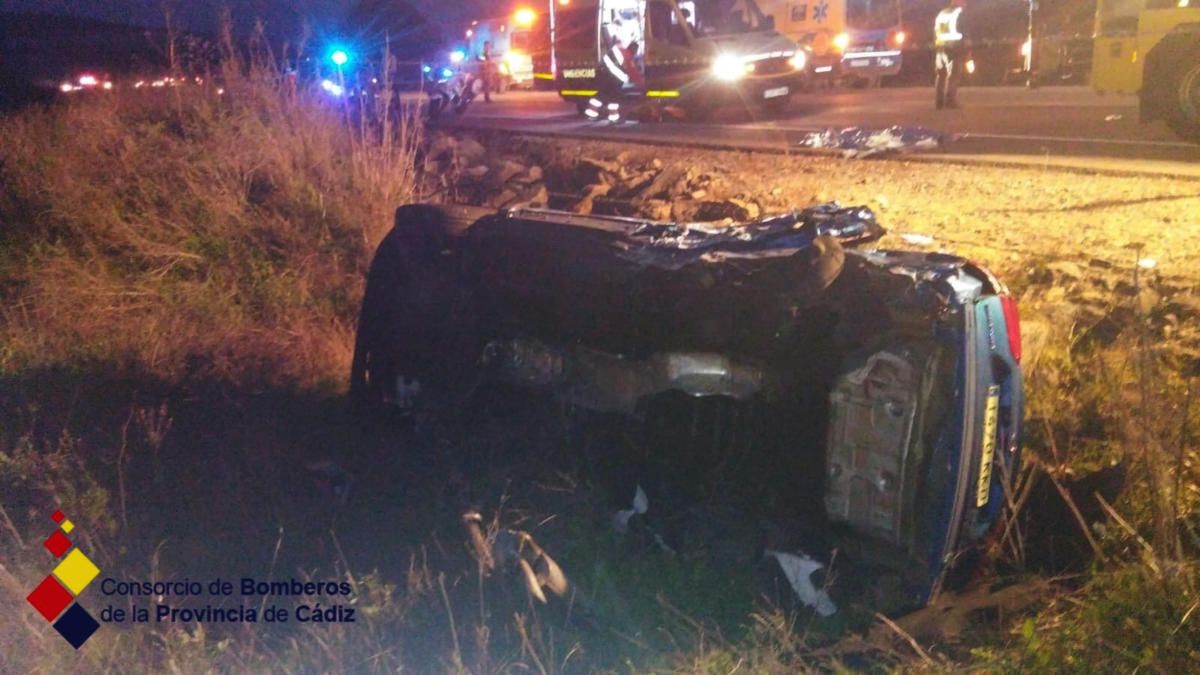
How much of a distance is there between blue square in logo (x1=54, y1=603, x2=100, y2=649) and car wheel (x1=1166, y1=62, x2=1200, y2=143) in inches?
437

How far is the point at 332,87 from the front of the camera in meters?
10.9

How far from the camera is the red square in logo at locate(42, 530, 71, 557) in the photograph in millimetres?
4300

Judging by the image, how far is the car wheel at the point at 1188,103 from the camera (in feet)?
35.4

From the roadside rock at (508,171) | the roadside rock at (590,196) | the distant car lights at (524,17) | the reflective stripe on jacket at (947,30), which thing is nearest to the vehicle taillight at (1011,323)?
the roadside rock at (590,196)

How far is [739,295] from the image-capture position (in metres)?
3.59

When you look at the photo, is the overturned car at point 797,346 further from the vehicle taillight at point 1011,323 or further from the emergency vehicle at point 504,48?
the emergency vehicle at point 504,48

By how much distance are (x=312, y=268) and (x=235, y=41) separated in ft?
11.7

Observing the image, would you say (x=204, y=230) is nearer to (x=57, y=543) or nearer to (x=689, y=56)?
(x=57, y=543)

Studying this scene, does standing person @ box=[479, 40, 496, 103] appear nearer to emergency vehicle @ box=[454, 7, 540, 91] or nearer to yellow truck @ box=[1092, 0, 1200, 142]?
emergency vehicle @ box=[454, 7, 540, 91]

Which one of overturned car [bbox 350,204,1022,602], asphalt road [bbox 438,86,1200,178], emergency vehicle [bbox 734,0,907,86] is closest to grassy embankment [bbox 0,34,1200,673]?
overturned car [bbox 350,204,1022,602]

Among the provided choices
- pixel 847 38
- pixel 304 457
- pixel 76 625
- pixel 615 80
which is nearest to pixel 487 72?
pixel 615 80

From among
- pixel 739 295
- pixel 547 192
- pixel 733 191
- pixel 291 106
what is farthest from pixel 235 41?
pixel 739 295

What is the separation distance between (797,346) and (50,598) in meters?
2.98

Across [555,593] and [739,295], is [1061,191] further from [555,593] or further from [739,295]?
[555,593]
